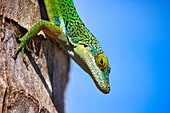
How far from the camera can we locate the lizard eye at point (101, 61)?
3629 millimetres

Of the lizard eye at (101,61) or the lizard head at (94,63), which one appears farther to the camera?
the lizard eye at (101,61)

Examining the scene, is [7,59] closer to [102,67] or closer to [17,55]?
[17,55]

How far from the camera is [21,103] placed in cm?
232

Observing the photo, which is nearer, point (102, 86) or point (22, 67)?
point (22, 67)

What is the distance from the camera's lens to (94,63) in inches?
142

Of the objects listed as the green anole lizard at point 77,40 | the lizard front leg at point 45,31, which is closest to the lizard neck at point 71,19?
the green anole lizard at point 77,40

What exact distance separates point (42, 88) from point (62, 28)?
1.10m

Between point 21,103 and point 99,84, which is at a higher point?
point 99,84

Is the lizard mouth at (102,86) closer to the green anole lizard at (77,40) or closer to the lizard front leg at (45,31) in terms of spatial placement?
the green anole lizard at (77,40)

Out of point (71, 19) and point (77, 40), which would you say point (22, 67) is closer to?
point (77, 40)

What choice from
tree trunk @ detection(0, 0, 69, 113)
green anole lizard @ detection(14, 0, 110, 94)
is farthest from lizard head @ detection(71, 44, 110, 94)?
tree trunk @ detection(0, 0, 69, 113)

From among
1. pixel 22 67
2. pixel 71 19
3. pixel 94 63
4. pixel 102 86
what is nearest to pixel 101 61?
pixel 94 63

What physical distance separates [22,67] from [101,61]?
1.29 metres

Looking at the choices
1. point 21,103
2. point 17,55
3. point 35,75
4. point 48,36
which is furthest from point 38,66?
point 48,36
